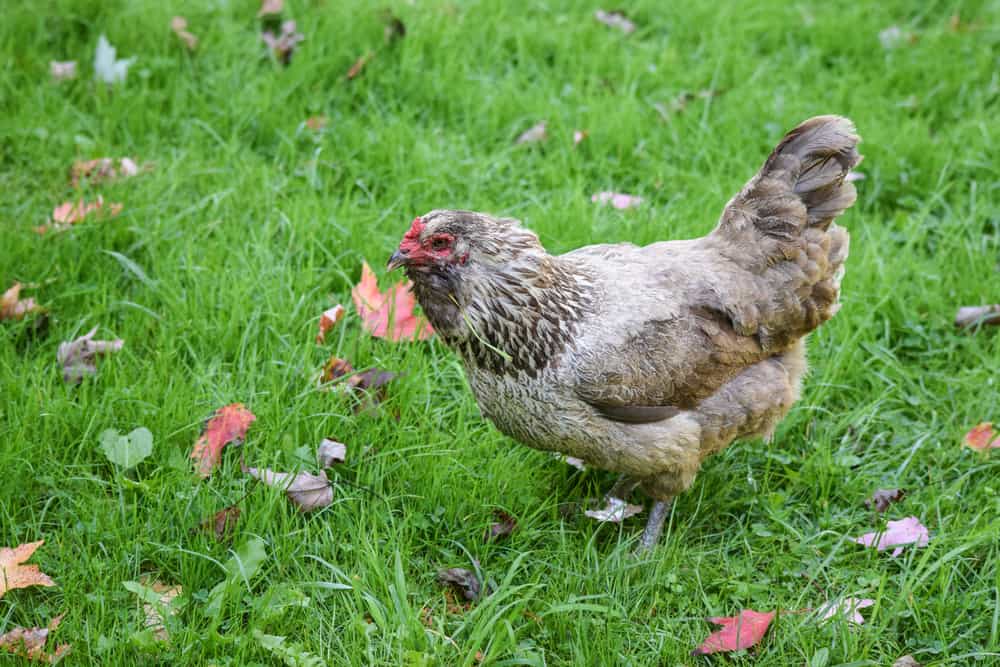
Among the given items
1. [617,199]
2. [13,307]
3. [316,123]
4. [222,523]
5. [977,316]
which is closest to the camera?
[222,523]

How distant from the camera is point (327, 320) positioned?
4.18m

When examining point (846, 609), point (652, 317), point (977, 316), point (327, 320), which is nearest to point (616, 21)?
point (977, 316)

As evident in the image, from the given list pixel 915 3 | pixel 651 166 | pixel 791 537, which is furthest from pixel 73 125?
pixel 915 3

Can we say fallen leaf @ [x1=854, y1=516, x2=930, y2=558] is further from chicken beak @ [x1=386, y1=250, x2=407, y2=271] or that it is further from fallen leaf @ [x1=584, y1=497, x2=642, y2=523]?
chicken beak @ [x1=386, y1=250, x2=407, y2=271]

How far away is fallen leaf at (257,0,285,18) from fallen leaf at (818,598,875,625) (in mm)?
4587

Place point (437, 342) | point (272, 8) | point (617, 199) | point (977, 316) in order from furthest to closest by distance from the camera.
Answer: point (272, 8)
point (617, 199)
point (977, 316)
point (437, 342)

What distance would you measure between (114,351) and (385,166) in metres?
1.76

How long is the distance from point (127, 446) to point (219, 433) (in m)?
0.32

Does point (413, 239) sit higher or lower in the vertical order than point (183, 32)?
higher

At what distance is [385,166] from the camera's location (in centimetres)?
507

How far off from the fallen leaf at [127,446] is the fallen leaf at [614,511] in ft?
5.35

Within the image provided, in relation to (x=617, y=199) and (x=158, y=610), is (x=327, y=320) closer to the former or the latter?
(x=158, y=610)

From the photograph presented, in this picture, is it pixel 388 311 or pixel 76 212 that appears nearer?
pixel 388 311

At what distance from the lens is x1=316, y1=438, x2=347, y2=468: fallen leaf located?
359 centimetres
